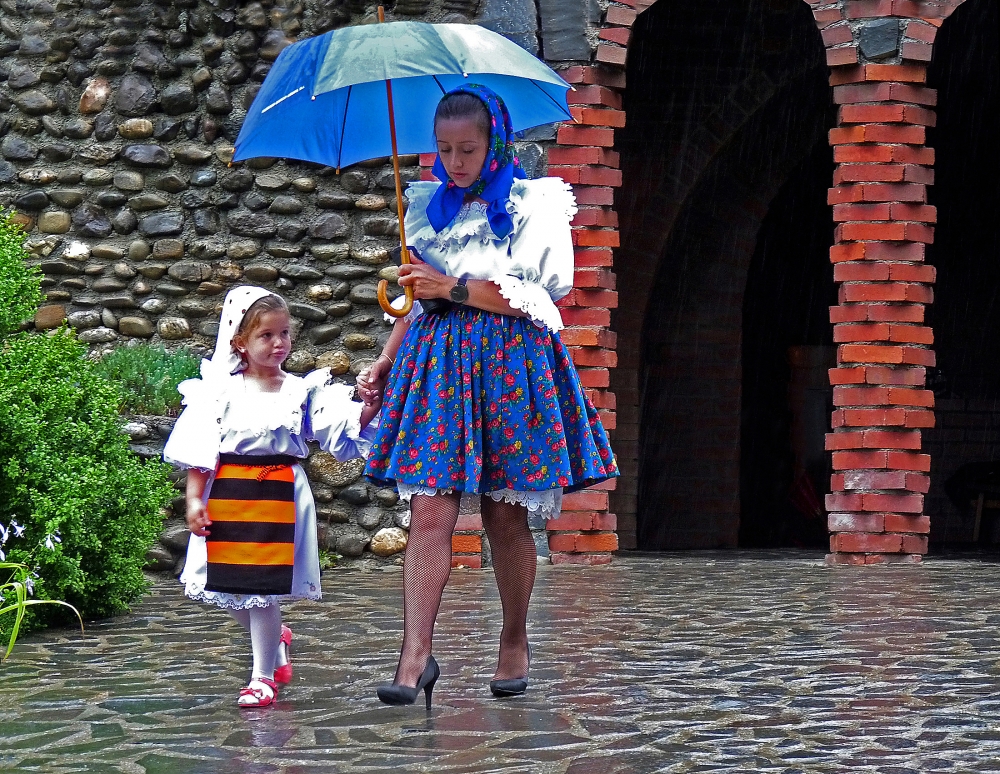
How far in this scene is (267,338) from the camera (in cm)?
428

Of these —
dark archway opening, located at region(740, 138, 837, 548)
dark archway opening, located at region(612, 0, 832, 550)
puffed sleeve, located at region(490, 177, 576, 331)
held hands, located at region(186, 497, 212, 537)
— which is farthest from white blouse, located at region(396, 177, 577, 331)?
dark archway opening, located at region(740, 138, 837, 548)

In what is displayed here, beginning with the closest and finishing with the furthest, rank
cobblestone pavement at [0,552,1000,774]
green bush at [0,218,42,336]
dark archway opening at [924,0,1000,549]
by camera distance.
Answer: cobblestone pavement at [0,552,1000,774] < green bush at [0,218,42,336] < dark archway opening at [924,0,1000,549]

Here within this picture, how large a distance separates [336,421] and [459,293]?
0.54 metres

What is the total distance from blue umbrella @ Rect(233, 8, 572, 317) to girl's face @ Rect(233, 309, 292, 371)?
12.9 inches

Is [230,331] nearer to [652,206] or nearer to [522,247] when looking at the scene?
[522,247]

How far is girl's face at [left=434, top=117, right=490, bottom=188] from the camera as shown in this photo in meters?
4.06

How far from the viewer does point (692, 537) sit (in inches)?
429

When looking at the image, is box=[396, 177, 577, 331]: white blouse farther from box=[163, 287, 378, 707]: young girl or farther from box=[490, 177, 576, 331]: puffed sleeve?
box=[163, 287, 378, 707]: young girl

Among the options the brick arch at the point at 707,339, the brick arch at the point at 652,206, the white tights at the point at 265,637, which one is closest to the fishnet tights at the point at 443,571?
the white tights at the point at 265,637

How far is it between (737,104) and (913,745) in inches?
277

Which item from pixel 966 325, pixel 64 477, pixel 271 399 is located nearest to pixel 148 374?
pixel 64 477

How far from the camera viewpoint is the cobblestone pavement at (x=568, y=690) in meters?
3.47

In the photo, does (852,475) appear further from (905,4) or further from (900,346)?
(905,4)

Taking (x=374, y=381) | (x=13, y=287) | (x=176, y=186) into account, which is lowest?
(x=374, y=381)
